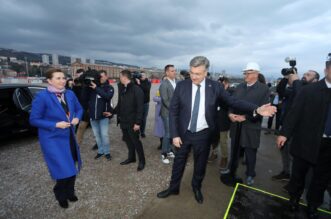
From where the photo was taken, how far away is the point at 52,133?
2.45 metres

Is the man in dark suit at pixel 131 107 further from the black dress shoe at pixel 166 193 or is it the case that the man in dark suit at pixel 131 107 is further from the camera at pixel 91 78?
the black dress shoe at pixel 166 193

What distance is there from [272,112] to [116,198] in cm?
248

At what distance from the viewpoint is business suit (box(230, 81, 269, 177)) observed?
121 inches

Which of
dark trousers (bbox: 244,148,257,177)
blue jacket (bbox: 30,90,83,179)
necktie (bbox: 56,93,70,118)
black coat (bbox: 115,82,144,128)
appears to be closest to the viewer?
blue jacket (bbox: 30,90,83,179)

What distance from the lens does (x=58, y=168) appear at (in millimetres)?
2482

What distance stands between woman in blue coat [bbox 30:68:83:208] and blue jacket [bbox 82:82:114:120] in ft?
4.22

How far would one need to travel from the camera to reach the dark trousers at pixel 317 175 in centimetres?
237

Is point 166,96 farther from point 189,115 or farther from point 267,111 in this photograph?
point 267,111

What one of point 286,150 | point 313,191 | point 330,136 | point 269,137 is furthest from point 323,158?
point 269,137

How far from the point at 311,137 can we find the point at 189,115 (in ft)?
4.89

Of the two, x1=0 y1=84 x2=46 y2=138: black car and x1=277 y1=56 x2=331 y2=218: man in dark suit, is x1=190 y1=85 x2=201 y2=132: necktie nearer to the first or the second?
x1=277 y1=56 x2=331 y2=218: man in dark suit

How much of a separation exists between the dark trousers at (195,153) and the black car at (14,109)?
426cm

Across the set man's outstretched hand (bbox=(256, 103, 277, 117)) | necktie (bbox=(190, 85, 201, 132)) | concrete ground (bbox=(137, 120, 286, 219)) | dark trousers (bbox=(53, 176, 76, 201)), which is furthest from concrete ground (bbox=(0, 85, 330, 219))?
man's outstretched hand (bbox=(256, 103, 277, 117))

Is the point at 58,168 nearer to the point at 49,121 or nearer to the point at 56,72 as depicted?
the point at 49,121
